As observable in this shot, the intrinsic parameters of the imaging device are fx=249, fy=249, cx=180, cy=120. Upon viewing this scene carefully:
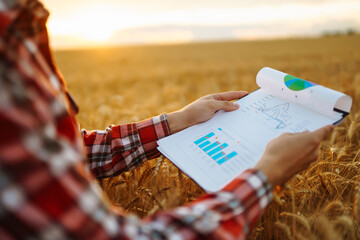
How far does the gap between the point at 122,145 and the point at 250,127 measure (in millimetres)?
618

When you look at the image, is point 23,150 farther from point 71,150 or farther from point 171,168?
point 171,168

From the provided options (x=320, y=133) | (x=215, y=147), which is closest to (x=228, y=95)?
(x=215, y=147)

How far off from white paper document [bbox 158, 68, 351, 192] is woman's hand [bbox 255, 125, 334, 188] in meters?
0.13

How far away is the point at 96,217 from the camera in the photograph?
0.50m

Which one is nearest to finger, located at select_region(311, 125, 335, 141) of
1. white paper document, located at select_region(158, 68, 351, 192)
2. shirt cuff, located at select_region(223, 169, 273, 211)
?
white paper document, located at select_region(158, 68, 351, 192)

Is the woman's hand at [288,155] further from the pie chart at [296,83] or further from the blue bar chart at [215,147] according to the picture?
the pie chart at [296,83]

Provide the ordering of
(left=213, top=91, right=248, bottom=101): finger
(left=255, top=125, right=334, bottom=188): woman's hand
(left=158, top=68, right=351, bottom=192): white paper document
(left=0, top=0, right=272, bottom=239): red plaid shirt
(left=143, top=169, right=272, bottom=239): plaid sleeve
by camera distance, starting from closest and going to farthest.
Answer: (left=0, top=0, right=272, bottom=239): red plaid shirt
(left=143, top=169, right=272, bottom=239): plaid sleeve
(left=255, top=125, right=334, bottom=188): woman's hand
(left=158, top=68, right=351, bottom=192): white paper document
(left=213, top=91, right=248, bottom=101): finger

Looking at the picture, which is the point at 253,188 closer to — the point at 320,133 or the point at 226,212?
the point at 226,212

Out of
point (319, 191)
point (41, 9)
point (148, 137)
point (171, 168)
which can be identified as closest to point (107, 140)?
point (148, 137)

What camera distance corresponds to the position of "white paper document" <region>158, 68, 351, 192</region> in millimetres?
938

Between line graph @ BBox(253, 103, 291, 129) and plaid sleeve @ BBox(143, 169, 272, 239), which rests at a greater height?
line graph @ BBox(253, 103, 291, 129)

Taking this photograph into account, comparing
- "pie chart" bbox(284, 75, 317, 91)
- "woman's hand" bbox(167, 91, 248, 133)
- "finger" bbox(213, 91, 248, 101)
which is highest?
"pie chart" bbox(284, 75, 317, 91)

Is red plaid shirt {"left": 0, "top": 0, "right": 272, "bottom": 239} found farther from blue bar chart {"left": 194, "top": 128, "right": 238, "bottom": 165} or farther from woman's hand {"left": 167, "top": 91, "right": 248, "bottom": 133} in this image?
woman's hand {"left": 167, "top": 91, "right": 248, "bottom": 133}

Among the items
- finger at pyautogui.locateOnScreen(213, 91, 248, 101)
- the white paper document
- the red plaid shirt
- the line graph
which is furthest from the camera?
finger at pyautogui.locateOnScreen(213, 91, 248, 101)
